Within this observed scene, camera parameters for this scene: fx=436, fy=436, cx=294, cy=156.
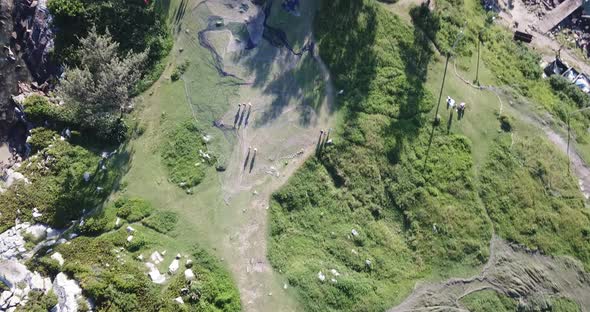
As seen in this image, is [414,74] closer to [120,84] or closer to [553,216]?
[553,216]

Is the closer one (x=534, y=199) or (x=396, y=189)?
(x=396, y=189)

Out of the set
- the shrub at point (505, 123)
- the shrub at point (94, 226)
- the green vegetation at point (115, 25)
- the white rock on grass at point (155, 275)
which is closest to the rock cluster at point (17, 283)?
the shrub at point (94, 226)

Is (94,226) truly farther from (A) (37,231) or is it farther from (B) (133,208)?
(A) (37,231)

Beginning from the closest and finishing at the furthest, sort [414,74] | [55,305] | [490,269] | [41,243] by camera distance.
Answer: [55,305] → [41,243] → [490,269] → [414,74]

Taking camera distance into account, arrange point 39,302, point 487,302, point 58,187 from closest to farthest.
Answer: point 39,302, point 58,187, point 487,302

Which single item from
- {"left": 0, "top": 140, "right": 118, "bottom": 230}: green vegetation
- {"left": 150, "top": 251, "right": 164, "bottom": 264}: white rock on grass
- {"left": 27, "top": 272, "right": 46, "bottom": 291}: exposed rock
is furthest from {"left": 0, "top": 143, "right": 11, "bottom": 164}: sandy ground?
{"left": 150, "top": 251, "right": 164, "bottom": 264}: white rock on grass

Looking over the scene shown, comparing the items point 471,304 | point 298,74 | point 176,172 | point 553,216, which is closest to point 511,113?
point 553,216

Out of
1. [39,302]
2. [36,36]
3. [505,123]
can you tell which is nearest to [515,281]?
[505,123]

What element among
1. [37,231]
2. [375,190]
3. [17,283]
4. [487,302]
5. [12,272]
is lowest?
[17,283]
